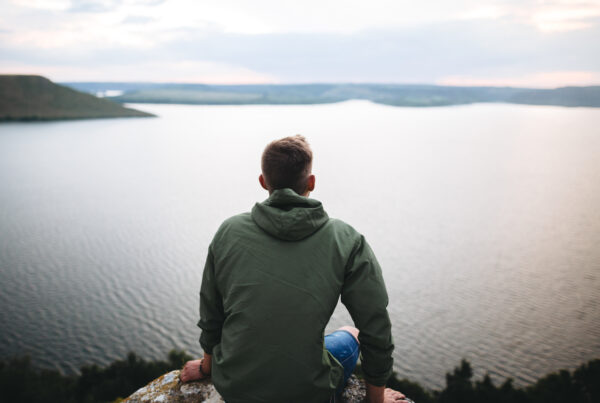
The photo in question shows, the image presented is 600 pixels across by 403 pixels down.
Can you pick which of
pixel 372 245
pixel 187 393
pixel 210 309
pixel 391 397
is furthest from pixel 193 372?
pixel 372 245

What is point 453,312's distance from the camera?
16.0m

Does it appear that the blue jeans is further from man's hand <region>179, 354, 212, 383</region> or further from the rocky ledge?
man's hand <region>179, 354, 212, 383</region>

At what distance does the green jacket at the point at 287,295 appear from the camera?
154cm

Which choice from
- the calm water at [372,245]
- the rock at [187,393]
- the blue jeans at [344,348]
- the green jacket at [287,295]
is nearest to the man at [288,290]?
the green jacket at [287,295]

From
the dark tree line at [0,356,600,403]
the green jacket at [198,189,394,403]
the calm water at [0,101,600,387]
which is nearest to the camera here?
the green jacket at [198,189,394,403]

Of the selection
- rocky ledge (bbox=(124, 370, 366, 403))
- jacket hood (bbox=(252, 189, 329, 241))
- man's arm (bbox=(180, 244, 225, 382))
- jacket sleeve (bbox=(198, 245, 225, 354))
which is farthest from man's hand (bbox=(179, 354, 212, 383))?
jacket hood (bbox=(252, 189, 329, 241))

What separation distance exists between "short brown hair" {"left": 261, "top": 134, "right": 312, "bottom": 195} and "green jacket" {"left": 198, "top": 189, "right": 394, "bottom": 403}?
116 mm

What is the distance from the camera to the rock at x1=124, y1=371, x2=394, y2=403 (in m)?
2.25

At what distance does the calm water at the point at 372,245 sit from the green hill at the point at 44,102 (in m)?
57.6

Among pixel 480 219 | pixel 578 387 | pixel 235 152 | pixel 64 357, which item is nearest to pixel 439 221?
pixel 480 219

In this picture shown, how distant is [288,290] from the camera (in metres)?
1.54

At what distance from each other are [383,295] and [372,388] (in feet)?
1.86

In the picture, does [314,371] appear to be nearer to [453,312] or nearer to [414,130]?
[453,312]

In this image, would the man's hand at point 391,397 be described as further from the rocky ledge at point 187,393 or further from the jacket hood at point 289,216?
the jacket hood at point 289,216
